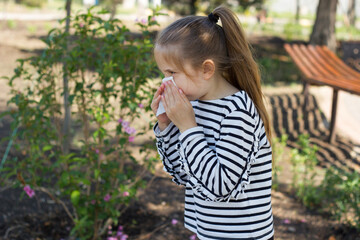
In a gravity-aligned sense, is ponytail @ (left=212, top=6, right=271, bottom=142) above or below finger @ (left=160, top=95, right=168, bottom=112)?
above

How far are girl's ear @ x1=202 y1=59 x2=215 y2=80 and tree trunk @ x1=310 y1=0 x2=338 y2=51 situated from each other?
753cm

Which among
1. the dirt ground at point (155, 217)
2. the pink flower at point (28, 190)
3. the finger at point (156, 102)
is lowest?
the dirt ground at point (155, 217)

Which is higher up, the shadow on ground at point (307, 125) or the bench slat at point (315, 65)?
the bench slat at point (315, 65)

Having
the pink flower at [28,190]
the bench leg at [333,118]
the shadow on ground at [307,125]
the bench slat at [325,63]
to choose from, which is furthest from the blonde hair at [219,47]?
the bench slat at [325,63]

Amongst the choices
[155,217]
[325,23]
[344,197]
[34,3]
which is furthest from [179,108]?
[34,3]

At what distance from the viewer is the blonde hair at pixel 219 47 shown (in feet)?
4.41

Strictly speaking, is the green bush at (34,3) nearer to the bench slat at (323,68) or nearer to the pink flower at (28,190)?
the bench slat at (323,68)

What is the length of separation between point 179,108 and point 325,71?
4.65 meters

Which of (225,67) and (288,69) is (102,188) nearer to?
(225,67)

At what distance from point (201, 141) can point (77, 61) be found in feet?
4.73

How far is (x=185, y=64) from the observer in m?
1.34

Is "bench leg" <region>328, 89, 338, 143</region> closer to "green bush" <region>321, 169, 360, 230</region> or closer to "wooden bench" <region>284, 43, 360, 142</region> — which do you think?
"wooden bench" <region>284, 43, 360, 142</region>

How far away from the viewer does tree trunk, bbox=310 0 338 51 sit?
8258 mm

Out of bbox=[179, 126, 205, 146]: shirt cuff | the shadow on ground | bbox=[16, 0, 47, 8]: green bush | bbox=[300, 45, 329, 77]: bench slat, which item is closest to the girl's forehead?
bbox=[179, 126, 205, 146]: shirt cuff
